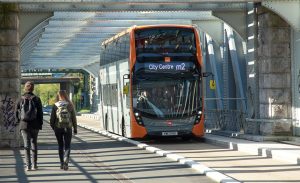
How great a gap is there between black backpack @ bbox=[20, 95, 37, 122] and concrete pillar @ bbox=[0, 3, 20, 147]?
7.24m

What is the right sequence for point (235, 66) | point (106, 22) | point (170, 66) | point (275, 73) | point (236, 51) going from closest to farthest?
point (275, 73)
point (170, 66)
point (235, 66)
point (236, 51)
point (106, 22)

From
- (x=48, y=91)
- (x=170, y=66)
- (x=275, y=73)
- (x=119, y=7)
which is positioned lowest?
(x=48, y=91)

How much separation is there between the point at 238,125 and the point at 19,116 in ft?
41.3

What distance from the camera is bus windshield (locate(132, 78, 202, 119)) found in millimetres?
23844

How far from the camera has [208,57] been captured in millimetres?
33750

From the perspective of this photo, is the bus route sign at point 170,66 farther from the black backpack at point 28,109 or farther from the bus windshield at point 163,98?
the black backpack at point 28,109

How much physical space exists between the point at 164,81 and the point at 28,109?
9168 millimetres

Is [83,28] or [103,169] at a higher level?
[83,28]

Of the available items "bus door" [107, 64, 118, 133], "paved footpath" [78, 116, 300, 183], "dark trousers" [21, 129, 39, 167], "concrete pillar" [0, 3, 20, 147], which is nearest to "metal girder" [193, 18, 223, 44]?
"bus door" [107, 64, 118, 133]

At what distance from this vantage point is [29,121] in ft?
49.6

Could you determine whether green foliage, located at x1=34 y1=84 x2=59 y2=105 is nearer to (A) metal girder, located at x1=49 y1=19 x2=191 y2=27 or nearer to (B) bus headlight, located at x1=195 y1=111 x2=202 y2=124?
(A) metal girder, located at x1=49 y1=19 x2=191 y2=27

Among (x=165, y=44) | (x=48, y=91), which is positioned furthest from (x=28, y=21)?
(x=48, y=91)

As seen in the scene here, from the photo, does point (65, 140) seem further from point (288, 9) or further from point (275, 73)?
point (275, 73)

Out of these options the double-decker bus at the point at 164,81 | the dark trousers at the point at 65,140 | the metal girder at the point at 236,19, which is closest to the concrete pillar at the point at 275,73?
the metal girder at the point at 236,19
